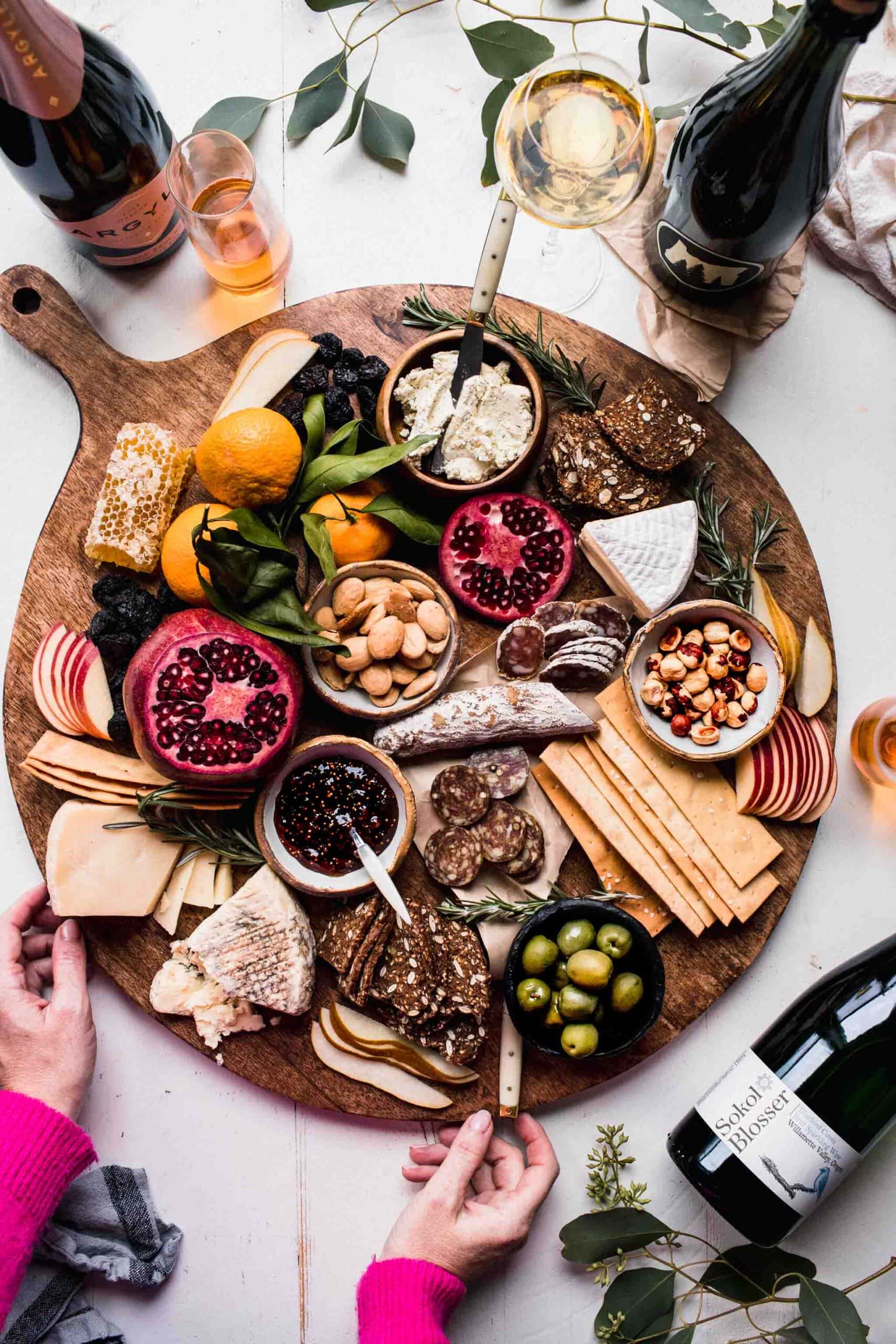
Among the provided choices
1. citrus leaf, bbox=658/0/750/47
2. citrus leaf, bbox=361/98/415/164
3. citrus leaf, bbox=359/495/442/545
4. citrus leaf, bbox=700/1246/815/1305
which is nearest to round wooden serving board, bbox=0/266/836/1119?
citrus leaf, bbox=359/495/442/545

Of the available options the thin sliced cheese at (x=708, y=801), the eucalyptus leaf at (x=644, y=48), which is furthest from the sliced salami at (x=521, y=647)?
the eucalyptus leaf at (x=644, y=48)

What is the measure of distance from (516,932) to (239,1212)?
85cm

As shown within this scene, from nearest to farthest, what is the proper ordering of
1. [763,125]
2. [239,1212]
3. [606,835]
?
1. [763,125]
2. [606,835]
3. [239,1212]

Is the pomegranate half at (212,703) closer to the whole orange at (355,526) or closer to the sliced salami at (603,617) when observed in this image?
the whole orange at (355,526)

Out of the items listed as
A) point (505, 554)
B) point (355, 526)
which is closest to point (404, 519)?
point (355, 526)

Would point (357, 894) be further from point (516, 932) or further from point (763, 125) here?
point (763, 125)

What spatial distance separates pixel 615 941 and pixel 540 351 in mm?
1182

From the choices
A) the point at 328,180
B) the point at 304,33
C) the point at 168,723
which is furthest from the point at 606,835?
the point at 304,33

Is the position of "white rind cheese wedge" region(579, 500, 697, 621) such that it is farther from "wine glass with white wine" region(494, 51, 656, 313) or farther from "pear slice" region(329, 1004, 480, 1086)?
"pear slice" region(329, 1004, 480, 1086)

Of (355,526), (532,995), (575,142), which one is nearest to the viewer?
(575,142)

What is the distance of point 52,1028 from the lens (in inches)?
76.6

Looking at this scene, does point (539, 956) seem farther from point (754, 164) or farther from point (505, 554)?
point (754, 164)

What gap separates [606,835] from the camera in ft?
6.23

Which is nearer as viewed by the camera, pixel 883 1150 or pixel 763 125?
pixel 763 125
